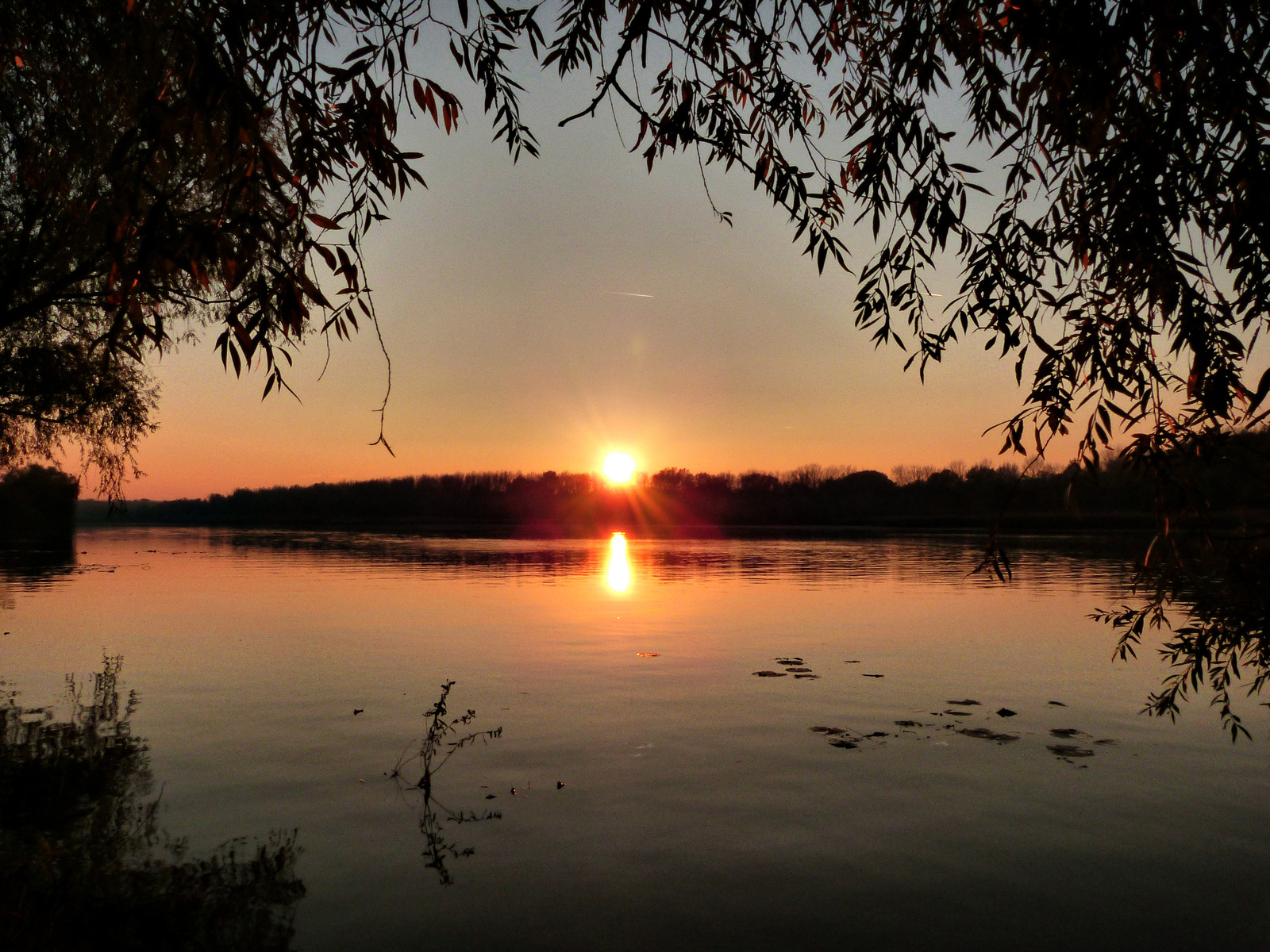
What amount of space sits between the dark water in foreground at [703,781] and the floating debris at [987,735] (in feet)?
0.55

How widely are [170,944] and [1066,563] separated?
44.8 metres

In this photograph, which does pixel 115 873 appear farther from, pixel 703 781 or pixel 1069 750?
pixel 1069 750

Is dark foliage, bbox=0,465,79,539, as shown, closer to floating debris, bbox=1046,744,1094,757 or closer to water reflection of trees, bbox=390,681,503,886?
water reflection of trees, bbox=390,681,503,886

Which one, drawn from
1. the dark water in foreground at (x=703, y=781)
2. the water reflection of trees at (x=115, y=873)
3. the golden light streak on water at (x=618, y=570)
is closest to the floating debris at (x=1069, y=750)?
the dark water in foreground at (x=703, y=781)

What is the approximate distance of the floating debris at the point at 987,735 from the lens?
1085 cm

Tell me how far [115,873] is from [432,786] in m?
2.86

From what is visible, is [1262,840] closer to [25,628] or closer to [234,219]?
[234,219]

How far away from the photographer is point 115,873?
6.70m

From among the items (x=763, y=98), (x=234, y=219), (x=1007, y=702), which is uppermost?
(x=763, y=98)

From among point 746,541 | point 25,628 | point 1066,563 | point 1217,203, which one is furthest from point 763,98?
point 746,541

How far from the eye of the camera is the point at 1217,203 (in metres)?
4.77

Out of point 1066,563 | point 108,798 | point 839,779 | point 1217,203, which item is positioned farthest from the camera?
point 1066,563

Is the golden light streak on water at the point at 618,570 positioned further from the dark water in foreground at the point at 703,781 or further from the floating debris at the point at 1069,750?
the floating debris at the point at 1069,750

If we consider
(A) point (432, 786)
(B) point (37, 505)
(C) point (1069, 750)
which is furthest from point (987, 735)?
(B) point (37, 505)
